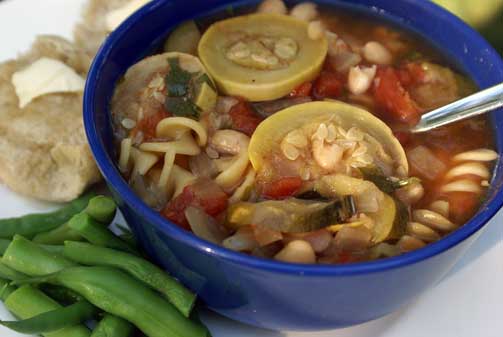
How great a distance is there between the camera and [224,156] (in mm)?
1891

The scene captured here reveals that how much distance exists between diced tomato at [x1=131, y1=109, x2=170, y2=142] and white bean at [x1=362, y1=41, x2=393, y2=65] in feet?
2.29

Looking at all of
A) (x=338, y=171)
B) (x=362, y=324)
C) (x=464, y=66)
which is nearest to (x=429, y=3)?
(x=464, y=66)

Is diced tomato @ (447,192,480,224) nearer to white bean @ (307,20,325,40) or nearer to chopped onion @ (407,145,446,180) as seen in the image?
chopped onion @ (407,145,446,180)

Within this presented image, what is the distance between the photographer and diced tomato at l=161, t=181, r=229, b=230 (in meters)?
1.69

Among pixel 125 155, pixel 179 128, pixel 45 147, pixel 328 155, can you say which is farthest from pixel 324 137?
pixel 45 147

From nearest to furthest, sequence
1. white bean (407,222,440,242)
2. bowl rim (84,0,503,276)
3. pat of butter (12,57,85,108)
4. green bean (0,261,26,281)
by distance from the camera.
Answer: bowl rim (84,0,503,276) < white bean (407,222,440,242) < green bean (0,261,26,281) < pat of butter (12,57,85,108)

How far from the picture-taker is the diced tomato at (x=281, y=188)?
1.74m

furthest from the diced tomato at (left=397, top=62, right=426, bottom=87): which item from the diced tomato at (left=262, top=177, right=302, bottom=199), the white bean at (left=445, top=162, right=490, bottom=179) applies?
the diced tomato at (left=262, top=177, right=302, bottom=199)

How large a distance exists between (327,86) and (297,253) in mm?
706

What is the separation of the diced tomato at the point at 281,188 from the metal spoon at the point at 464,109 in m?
0.47

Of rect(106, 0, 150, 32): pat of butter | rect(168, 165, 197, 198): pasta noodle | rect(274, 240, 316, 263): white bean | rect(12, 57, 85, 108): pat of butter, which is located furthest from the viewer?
rect(106, 0, 150, 32): pat of butter

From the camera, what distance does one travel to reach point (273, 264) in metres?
1.45

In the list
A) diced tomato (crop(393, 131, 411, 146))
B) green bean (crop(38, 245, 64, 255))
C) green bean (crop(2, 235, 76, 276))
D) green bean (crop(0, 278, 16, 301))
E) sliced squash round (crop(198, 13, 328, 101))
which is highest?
sliced squash round (crop(198, 13, 328, 101))

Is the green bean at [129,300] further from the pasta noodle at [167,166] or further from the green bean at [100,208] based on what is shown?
the pasta noodle at [167,166]
